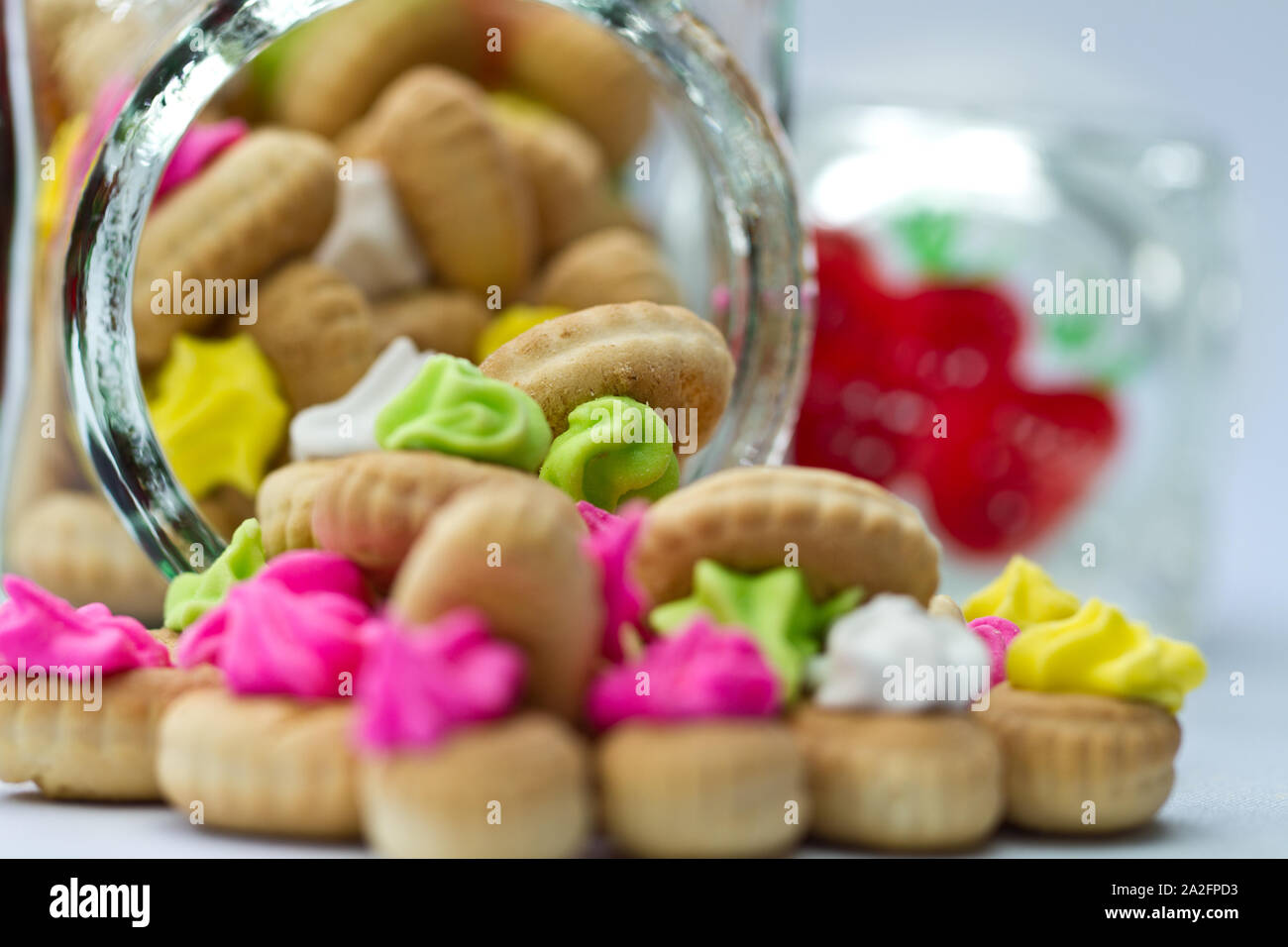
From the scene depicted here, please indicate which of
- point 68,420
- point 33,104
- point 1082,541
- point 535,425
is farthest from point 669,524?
point 1082,541

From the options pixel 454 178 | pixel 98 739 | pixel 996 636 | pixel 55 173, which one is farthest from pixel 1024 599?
pixel 55 173

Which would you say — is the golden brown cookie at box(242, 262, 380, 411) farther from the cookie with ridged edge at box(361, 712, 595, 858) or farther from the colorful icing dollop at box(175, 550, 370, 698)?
the cookie with ridged edge at box(361, 712, 595, 858)

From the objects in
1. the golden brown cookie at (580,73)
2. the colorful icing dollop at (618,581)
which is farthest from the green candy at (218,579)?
the golden brown cookie at (580,73)

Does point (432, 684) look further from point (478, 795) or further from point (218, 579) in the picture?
point (218, 579)

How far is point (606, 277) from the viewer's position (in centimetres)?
113

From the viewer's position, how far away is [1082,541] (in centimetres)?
137

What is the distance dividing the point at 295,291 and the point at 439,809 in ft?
1.97

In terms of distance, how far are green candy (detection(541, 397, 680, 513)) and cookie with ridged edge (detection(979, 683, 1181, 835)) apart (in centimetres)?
23

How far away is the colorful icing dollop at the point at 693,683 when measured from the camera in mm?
468

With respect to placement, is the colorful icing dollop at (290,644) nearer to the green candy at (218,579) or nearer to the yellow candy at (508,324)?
the green candy at (218,579)

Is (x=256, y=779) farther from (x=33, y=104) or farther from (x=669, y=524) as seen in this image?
(x=33, y=104)

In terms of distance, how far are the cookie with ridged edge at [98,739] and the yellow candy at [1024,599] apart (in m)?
0.38

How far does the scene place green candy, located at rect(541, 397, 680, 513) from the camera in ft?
2.27
